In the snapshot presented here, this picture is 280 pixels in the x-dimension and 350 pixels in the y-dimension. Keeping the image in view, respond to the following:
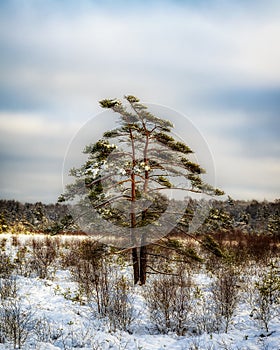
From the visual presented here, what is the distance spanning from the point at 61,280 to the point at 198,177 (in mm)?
6353

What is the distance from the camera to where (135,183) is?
12375 mm

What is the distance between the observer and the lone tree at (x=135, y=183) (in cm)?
1139

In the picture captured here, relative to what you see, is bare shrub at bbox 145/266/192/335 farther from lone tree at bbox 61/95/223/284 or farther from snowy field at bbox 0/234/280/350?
lone tree at bbox 61/95/223/284

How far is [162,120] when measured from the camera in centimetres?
1186

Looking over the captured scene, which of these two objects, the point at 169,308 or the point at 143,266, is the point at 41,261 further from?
the point at 169,308

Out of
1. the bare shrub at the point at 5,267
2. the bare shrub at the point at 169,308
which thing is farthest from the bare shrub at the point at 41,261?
the bare shrub at the point at 169,308

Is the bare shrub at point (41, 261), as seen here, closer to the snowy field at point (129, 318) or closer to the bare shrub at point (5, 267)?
the bare shrub at point (5, 267)

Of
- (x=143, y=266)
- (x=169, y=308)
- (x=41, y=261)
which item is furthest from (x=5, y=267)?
(x=169, y=308)

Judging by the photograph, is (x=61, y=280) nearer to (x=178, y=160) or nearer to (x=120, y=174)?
(x=120, y=174)

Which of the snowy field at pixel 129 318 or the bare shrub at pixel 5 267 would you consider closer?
the snowy field at pixel 129 318

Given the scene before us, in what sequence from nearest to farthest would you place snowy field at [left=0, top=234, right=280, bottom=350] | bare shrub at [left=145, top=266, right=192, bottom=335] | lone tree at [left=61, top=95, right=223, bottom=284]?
snowy field at [left=0, top=234, right=280, bottom=350] < bare shrub at [left=145, top=266, right=192, bottom=335] < lone tree at [left=61, top=95, right=223, bottom=284]

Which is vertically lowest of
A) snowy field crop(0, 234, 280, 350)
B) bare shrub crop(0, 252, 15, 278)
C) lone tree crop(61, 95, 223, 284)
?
snowy field crop(0, 234, 280, 350)

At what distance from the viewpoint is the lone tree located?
11.4 m

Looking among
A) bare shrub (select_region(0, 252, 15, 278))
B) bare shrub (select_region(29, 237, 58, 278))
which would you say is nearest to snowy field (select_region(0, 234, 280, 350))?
bare shrub (select_region(0, 252, 15, 278))
